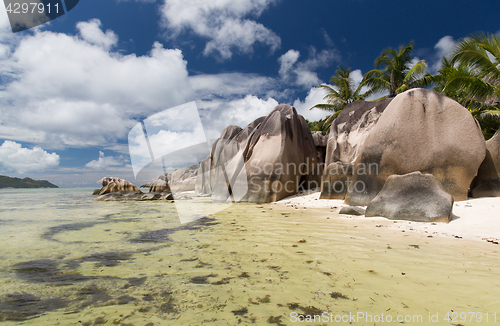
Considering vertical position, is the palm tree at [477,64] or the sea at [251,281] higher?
the palm tree at [477,64]

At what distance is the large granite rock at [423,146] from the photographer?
675cm

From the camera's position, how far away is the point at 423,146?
A: 7129 mm

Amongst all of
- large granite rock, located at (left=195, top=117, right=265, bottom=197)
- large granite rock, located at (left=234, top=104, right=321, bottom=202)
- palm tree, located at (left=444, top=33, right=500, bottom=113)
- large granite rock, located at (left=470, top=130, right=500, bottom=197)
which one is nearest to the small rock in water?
large granite rock, located at (left=470, top=130, right=500, bottom=197)

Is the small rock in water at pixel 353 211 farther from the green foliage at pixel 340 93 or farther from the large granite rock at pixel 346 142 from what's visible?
the green foliage at pixel 340 93

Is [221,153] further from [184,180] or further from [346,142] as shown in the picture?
[184,180]

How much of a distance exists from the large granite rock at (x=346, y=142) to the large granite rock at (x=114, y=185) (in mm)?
16394

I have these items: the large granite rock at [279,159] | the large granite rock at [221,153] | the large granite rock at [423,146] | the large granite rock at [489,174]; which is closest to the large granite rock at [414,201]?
the large granite rock at [423,146]

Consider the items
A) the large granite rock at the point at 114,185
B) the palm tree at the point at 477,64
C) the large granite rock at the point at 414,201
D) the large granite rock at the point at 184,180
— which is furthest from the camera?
the large granite rock at the point at 184,180

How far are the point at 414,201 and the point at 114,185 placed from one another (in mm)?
20490

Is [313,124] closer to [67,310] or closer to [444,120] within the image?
[444,120]

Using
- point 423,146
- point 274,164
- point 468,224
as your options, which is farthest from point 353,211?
point 274,164

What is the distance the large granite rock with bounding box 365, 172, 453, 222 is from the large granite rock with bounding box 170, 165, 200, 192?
28407 millimetres

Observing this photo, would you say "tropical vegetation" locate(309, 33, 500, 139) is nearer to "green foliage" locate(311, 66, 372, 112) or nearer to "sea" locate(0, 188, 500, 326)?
"green foliage" locate(311, 66, 372, 112)

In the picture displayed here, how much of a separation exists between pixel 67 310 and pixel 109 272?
0.70 metres
